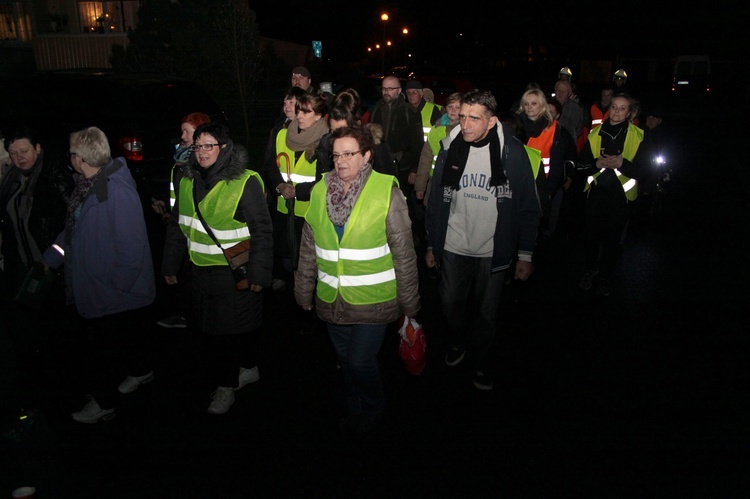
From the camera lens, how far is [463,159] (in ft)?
15.5

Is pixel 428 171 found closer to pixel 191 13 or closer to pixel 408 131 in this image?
pixel 408 131

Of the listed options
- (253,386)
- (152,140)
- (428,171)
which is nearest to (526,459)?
(253,386)

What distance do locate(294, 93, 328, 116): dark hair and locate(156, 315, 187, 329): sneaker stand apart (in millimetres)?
2198

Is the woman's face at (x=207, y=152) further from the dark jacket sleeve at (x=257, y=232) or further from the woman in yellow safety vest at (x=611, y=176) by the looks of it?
the woman in yellow safety vest at (x=611, y=176)

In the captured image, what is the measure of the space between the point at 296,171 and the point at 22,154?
2.06 m

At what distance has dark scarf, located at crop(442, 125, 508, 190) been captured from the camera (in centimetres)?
462

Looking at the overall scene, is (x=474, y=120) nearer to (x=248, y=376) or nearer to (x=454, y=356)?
(x=454, y=356)

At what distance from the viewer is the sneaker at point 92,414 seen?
15.1ft

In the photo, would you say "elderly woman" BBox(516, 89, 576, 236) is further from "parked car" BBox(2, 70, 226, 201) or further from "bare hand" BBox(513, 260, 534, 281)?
"parked car" BBox(2, 70, 226, 201)

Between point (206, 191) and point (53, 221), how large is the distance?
1.23m

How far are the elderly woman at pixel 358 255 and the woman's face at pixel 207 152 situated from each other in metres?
0.77

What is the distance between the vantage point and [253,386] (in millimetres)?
5145

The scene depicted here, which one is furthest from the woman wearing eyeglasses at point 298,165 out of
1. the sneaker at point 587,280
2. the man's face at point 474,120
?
the sneaker at point 587,280

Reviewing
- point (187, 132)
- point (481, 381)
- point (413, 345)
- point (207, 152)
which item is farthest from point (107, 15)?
point (413, 345)
